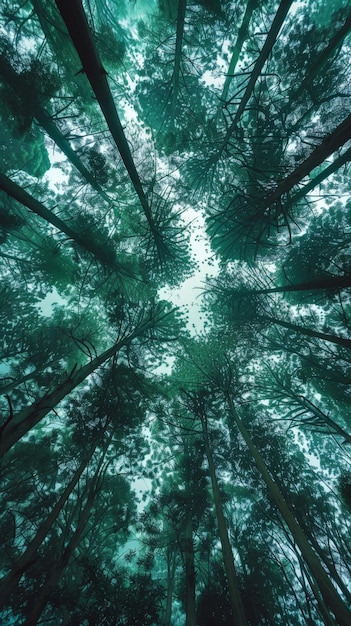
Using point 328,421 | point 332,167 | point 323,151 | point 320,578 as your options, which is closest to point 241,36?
point 332,167

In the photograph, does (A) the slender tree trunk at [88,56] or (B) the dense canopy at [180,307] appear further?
(B) the dense canopy at [180,307]

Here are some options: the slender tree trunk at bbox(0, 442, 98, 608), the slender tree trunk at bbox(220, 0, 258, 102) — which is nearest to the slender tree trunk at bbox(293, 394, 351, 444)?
the slender tree trunk at bbox(0, 442, 98, 608)

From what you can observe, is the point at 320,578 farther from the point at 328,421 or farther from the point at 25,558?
the point at 25,558

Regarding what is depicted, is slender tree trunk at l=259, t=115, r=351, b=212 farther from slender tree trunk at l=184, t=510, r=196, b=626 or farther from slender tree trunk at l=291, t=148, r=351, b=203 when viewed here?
slender tree trunk at l=184, t=510, r=196, b=626

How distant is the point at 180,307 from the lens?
8.86 m

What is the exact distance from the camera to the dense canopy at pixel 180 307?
5555 millimetres

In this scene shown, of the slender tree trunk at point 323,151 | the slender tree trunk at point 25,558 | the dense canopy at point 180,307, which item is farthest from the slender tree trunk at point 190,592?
the slender tree trunk at point 323,151

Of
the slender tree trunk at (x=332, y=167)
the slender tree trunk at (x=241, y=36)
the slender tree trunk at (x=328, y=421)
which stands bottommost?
the slender tree trunk at (x=328, y=421)

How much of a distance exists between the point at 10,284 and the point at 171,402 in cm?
998

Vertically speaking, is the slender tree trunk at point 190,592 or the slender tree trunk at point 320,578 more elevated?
the slender tree trunk at point 320,578

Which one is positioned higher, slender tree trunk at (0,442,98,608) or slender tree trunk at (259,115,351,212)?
slender tree trunk at (259,115,351,212)

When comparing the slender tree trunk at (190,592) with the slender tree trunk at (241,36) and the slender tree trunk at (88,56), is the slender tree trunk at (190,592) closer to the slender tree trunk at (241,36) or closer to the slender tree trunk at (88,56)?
the slender tree trunk at (88,56)

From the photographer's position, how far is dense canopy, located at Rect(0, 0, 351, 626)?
555cm

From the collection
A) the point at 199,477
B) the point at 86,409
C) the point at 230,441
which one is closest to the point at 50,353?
the point at 86,409
